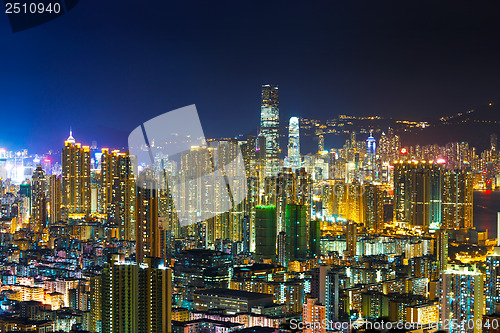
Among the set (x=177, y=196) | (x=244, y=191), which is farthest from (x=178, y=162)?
(x=244, y=191)

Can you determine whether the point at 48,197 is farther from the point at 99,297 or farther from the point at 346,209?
the point at 99,297

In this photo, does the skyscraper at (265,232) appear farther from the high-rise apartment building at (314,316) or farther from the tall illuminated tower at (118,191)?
the high-rise apartment building at (314,316)

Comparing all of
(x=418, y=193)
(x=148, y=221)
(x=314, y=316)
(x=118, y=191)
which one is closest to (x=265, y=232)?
(x=148, y=221)

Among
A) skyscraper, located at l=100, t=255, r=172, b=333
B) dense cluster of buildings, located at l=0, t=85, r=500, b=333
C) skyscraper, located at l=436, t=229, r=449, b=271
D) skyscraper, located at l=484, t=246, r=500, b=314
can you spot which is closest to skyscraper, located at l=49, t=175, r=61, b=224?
dense cluster of buildings, located at l=0, t=85, r=500, b=333

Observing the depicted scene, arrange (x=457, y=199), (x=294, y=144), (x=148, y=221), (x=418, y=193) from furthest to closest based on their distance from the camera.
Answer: (x=418, y=193) < (x=457, y=199) < (x=294, y=144) < (x=148, y=221)

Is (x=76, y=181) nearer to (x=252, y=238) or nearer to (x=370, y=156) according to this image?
(x=252, y=238)

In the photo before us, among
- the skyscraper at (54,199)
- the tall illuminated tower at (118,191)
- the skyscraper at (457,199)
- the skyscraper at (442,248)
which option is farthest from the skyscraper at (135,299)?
the skyscraper at (457,199)

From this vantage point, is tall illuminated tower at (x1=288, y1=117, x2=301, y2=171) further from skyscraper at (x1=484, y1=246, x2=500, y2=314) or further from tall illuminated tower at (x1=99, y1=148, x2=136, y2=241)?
skyscraper at (x1=484, y1=246, x2=500, y2=314)
